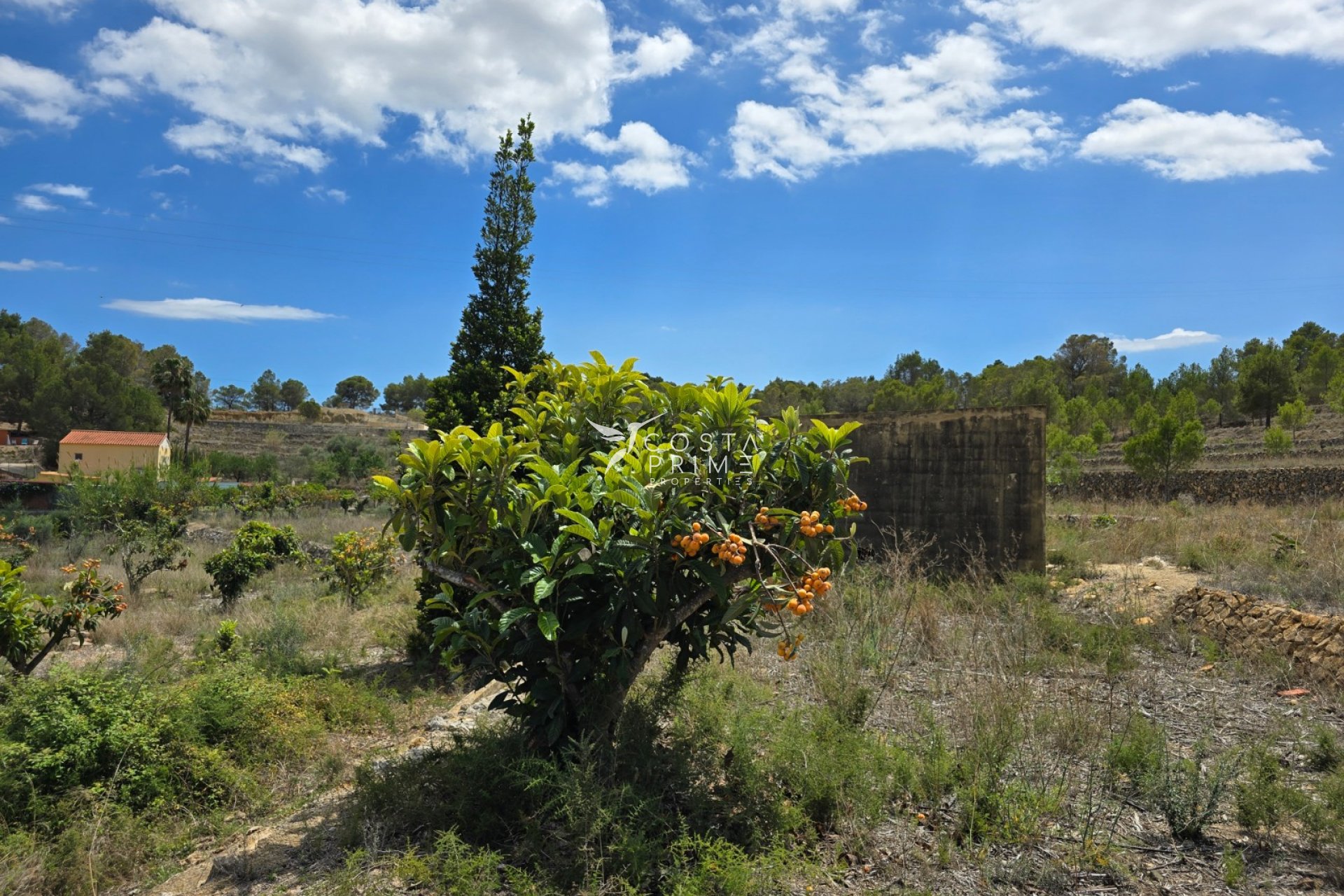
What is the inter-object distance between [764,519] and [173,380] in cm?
4205

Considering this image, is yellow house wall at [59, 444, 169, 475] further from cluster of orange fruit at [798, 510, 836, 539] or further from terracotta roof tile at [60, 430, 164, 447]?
cluster of orange fruit at [798, 510, 836, 539]

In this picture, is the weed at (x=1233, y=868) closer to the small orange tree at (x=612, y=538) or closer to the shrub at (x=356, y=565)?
the small orange tree at (x=612, y=538)

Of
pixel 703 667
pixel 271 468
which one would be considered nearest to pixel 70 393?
pixel 271 468

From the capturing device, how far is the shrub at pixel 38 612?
5160 mm

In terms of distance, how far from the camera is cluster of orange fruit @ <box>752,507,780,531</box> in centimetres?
313

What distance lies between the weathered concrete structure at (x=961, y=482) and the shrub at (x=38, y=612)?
802 centimetres

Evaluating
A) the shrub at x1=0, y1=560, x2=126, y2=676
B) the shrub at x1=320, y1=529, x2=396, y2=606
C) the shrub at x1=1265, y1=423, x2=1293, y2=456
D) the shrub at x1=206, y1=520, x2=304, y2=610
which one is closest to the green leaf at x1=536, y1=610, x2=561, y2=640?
the shrub at x1=0, y1=560, x2=126, y2=676

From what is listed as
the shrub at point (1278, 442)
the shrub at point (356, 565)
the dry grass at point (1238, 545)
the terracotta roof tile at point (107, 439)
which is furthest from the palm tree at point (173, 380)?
the shrub at point (1278, 442)

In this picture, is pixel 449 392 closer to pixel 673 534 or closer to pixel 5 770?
pixel 5 770

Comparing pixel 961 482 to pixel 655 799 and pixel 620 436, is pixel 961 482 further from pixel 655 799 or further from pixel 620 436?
pixel 655 799

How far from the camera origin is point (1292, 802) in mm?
3719

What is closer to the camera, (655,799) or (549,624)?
(549,624)

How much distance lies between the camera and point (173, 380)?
37.3 m

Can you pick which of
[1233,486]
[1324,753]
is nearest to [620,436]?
[1324,753]
